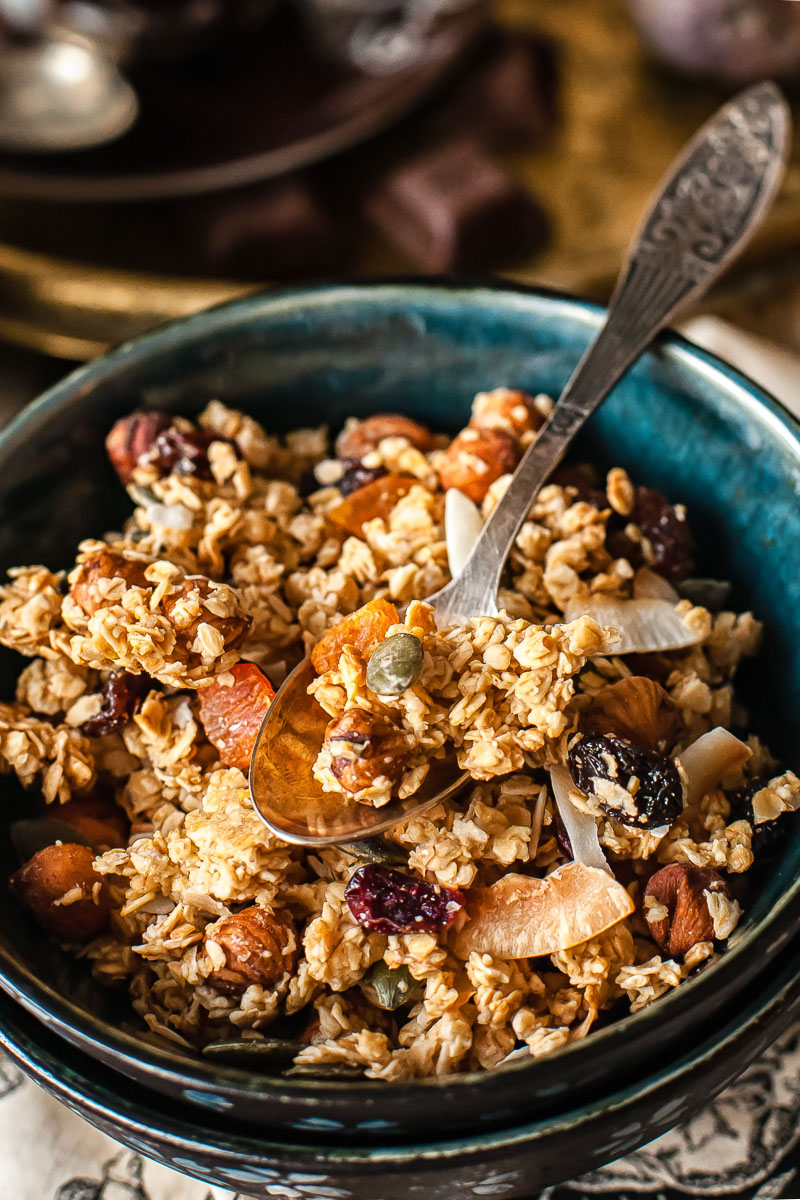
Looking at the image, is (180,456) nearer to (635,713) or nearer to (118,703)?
(118,703)

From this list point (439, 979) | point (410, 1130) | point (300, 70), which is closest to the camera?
point (410, 1130)

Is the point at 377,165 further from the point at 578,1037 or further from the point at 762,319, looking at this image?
the point at 578,1037

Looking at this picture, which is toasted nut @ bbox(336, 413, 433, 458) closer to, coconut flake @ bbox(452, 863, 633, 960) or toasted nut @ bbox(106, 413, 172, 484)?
toasted nut @ bbox(106, 413, 172, 484)

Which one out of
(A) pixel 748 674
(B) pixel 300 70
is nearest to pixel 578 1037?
(A) pixel 748 674

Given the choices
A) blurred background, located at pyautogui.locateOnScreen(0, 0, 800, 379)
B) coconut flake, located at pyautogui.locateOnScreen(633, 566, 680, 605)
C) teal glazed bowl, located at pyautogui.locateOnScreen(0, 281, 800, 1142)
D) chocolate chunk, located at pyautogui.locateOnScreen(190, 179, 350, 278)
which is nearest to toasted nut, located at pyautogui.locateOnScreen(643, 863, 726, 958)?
teal glazed bowl, located at pyautogui.locateOnScreen(0, 281, 800, 1142)

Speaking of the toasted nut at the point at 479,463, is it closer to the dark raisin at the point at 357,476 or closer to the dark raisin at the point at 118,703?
the dark raisin at the point at 357,476

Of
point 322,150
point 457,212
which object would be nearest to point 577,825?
point 457,212

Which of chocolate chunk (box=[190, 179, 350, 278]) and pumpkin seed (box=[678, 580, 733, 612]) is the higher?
pumpkin seed (box=[678, 580, 733, 612])
